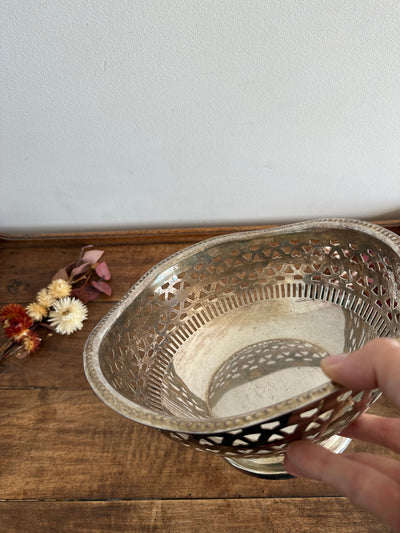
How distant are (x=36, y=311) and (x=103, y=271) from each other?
4.6 inches

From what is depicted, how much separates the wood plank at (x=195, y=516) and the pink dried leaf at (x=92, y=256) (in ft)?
1.17

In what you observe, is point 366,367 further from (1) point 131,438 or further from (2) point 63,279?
(2) point 63,279

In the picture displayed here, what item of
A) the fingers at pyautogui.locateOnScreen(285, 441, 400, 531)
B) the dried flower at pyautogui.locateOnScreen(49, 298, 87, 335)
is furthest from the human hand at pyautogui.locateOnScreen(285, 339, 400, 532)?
the dried flower at pyautogui.locateOnScreen(49, 298, 87, 335)

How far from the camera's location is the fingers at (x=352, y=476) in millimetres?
316

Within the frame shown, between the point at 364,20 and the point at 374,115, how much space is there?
0.44 ft

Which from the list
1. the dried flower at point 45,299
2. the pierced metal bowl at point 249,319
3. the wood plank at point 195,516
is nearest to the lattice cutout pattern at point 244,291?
the pierced metal bowl at point 249,319

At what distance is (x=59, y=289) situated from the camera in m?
0.68

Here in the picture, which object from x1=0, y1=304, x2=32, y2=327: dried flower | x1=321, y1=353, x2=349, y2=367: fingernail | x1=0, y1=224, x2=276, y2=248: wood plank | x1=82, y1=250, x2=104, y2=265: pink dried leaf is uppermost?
x1=321, y1=353, x2=349, y2=367: fingernail

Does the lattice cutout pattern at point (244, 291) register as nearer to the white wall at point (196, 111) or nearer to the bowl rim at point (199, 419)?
the bowl rim at point (199, 419)

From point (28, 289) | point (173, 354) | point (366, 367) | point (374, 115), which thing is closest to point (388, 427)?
point (366, 367)

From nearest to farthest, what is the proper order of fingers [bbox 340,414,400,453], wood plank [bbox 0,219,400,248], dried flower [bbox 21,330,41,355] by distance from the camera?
fingers [bbox 340,414,400,453]
dried flower [bbox 21,330,41,355]
wood plank [bbox 0,219,400,248]

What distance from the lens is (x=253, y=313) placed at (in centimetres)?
61

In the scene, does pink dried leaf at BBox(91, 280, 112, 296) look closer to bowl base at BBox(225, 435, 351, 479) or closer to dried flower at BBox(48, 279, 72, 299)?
dried flower at BBox(48, 279, 72, 299)

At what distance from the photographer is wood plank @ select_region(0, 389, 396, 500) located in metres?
0.50
